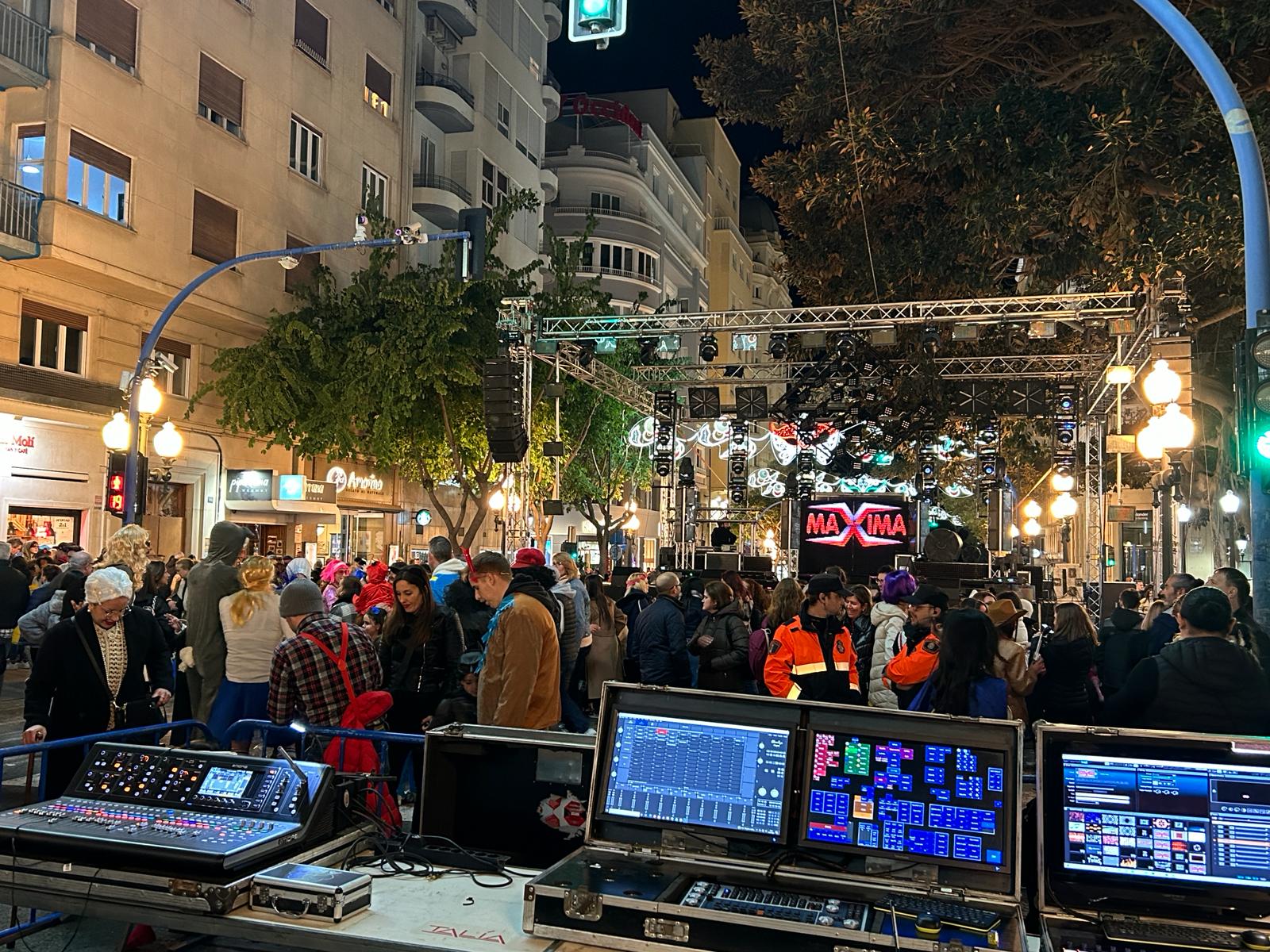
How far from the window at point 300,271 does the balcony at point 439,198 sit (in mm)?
6503

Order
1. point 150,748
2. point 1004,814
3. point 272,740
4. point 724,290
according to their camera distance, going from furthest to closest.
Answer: point 724,290, point 272,740, point 150,748, point 1004,814

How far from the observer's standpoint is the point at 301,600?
21.2 feet

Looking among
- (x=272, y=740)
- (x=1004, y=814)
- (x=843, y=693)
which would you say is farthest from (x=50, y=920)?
(x=843, y=693)

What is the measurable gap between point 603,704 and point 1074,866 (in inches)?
62.0

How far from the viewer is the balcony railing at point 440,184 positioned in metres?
36.2

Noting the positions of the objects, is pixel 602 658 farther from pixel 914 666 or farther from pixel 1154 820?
pixel 1154 820

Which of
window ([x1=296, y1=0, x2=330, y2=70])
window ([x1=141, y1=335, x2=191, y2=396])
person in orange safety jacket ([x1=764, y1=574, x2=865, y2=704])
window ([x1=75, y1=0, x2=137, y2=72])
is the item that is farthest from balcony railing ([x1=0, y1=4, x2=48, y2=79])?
person in orange safety jacket ([x1=764, y1=574, x2=865, y2=704])

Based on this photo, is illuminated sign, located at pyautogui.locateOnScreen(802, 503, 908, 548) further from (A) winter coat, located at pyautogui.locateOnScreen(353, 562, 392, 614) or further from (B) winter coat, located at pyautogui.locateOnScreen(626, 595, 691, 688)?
(B) winter coat, located at pyautogui.locateOnScreen(626, 595, 691, 688)

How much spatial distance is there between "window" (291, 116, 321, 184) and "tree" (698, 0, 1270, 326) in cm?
1714

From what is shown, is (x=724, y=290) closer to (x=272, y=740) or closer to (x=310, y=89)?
(x=310, y=89)

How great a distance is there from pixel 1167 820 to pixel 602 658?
778cm

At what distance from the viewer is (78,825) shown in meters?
3.59

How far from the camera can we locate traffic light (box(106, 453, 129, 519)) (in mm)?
16000

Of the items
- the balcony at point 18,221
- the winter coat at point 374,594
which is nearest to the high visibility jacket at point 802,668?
the winter coat at point 374,594
